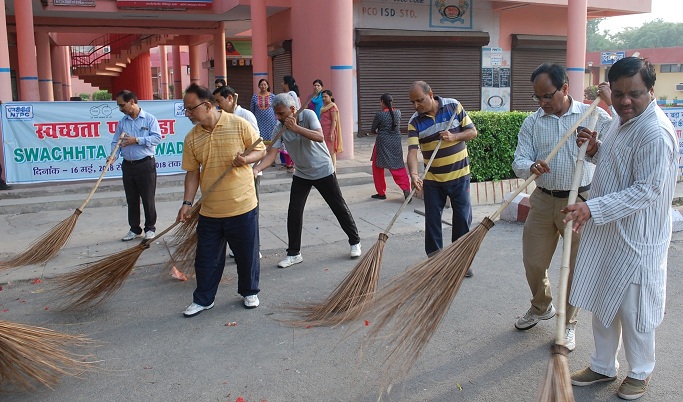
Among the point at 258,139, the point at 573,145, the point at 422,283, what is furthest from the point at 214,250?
the point at 573,145

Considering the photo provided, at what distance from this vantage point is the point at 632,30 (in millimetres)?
78812

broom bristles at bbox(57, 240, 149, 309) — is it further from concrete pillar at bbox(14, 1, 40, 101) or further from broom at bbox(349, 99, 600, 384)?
concrete pillar at bbox(14, 1, 40, 101)

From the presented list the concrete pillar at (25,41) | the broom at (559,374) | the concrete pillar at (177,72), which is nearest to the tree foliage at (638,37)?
the concrete pillar at (177,72)

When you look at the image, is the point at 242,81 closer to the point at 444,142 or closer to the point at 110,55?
the point at 110,55

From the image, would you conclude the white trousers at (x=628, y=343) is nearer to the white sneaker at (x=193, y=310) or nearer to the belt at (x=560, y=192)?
the belt at (x=560, y=192)

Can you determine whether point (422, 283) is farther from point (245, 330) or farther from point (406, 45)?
point (406, 45)

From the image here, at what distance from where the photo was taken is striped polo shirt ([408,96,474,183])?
4938mm

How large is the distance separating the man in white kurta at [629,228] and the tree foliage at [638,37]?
63.7 metres

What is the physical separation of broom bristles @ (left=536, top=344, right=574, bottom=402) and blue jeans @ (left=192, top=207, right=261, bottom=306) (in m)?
2.54

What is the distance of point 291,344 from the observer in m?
3.98

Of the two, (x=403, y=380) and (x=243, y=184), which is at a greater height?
(x=243, y=184)

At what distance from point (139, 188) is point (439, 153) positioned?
11.3 ft

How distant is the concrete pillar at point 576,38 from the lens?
14.2 m

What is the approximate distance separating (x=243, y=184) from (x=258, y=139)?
350mm
